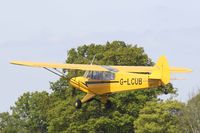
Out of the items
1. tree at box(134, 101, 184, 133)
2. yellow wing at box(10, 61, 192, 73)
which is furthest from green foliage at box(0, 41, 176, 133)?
yellow wing at box(10, 61, 192, 73)

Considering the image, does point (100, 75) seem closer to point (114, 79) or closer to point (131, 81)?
point (114, 79)

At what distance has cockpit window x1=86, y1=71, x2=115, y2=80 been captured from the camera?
55709mm

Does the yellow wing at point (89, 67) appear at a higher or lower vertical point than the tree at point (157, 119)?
higher

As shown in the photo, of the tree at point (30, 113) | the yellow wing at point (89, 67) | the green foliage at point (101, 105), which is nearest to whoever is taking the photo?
the yellow wing at point (89, 67)

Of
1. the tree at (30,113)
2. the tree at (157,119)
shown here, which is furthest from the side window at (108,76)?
the tree at (30,113)

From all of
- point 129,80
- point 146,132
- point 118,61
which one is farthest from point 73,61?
point 129,80

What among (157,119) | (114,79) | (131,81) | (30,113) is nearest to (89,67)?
(114,79)

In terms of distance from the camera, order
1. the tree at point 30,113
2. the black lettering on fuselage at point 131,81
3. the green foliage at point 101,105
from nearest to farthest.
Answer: the black lettering on fuselage at point 131,81 < the green foliage at point 101,105 < the tree at point 30,113

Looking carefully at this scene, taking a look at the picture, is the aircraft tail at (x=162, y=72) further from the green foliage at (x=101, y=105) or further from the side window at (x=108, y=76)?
the green foliage at (x=101, y=105)

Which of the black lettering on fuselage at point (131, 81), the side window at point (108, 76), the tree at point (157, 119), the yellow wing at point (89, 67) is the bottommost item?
the tree at point (157, 119)

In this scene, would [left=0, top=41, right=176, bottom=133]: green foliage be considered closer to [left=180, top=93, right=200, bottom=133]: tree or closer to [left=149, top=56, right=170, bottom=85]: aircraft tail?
[left=180, top=93, right=200, bottom=133]: tree

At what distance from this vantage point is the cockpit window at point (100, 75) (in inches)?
2193

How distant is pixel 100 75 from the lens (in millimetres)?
56250

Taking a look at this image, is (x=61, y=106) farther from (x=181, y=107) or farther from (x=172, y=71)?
(x=172, y=71)
